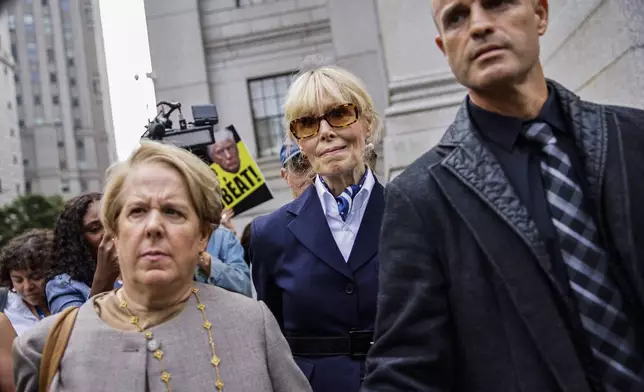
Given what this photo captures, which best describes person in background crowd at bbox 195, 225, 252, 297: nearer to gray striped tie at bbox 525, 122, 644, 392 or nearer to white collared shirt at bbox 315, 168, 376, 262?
white collared shirt at bbox 315, 168, 376, 262

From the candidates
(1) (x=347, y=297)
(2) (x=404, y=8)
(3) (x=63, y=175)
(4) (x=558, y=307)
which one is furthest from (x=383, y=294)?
(3) (x=63, y=175)

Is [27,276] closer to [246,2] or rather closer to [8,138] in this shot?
[246,2]

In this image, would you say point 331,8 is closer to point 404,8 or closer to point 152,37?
point 152,37

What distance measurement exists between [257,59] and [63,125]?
4376 inches

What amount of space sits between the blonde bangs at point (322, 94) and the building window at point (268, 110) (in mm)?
13939

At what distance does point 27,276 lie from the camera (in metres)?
4.97

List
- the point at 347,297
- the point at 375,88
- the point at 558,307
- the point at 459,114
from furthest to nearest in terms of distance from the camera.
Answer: the point at 375,88
the point at 347,297
the point at 459,114
the point at 558,307

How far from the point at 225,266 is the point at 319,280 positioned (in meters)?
1.09

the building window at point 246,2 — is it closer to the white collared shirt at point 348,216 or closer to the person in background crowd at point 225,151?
the person in background crowd at point 225,151

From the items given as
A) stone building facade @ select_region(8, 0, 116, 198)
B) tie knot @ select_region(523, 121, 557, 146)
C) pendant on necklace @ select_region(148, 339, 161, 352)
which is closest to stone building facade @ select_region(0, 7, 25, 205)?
stone building facade @ select_region(8, 0, 116, 198)

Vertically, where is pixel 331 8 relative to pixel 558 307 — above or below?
above

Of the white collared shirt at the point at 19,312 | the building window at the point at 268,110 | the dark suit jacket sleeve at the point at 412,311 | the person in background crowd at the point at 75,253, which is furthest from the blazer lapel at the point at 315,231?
the building window at the point at 268,110

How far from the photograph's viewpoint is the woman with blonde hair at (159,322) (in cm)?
229

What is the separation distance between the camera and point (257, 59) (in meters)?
17.6
